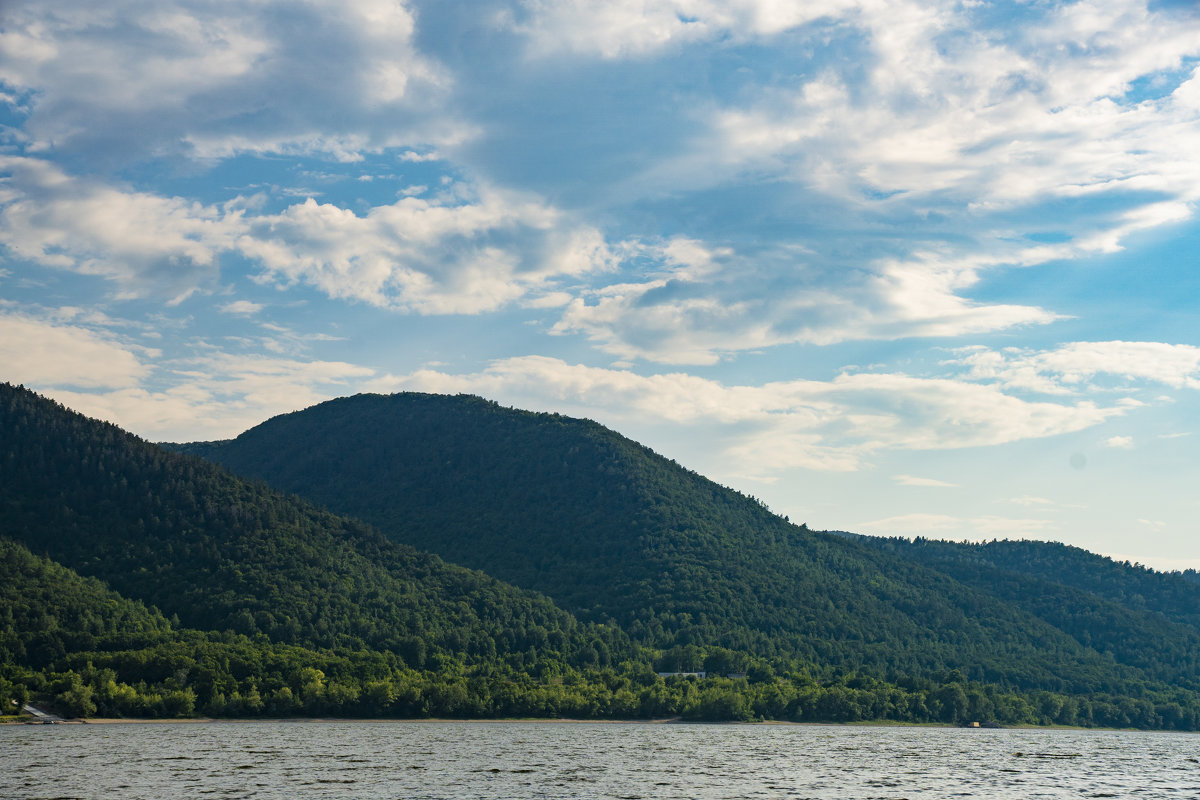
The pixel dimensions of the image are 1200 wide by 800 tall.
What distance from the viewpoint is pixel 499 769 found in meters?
141

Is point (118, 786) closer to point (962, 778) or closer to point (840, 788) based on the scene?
point (840, 788)

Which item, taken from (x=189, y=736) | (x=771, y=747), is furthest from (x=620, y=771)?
(x=189, y=736)

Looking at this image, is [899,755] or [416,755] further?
[899,755]

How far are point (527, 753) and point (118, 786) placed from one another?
Answer: 218 ft

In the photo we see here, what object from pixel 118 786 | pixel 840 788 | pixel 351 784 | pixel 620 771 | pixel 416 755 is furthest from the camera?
pixel 416 755

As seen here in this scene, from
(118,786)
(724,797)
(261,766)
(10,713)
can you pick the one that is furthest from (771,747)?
(10,713)

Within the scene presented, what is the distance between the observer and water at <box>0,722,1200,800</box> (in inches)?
4653

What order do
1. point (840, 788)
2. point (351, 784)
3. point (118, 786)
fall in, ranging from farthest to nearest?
point (840, 788) → point (351, 784) → point (118, 786)

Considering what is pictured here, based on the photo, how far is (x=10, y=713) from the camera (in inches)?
7598

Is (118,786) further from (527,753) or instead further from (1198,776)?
(1198,776)

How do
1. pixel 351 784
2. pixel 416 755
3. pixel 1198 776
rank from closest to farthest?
1. pixel 351 784
2. pixel 416 755
3. pixel 1198 776

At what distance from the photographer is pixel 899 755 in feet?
617

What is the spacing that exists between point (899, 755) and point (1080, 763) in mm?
30217

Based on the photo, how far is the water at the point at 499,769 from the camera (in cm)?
11819
